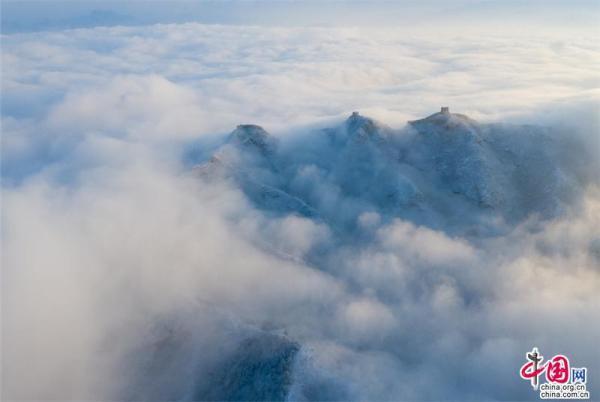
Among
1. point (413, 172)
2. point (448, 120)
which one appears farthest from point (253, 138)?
point (448, 120)

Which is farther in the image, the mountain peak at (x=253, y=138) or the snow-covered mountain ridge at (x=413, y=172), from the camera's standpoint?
the mountain peak at (x=253, y=138)

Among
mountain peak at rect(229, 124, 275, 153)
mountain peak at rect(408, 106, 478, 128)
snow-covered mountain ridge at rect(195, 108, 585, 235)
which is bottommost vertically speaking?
snow-covered mountain ridge at rect(195, 108, 585, 235)

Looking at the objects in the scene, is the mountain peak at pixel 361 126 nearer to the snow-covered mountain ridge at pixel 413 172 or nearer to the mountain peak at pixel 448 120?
the snow-covered mountain ridge at pixel 413 172

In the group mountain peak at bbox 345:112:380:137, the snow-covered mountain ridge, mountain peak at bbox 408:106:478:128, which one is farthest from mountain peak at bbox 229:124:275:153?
mountain peak at bbox 408:106:478:128

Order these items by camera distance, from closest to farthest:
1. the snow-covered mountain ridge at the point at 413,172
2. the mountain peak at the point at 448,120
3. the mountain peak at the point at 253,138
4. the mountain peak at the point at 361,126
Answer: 1. the snow-covered mountain ridge at the point at 413,172
2. the mountain peak at the point at 448,120
3. the mountain peak at the point at 361,126
4. the mountain peak at the point at 253,138

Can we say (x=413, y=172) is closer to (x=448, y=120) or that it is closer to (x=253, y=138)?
(x=448, y=120)

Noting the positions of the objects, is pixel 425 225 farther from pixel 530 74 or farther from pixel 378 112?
pixel 530 74

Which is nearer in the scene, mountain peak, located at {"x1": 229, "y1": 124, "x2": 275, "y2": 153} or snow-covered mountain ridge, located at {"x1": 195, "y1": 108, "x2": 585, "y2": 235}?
snow-covered mountain ridge, located at {"x1": 195, "y1": 108, "x2": 585, "y2": 235}

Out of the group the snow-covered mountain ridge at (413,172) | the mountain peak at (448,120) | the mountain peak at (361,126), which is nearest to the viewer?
the snow-covered mountain ridge at (413,172)

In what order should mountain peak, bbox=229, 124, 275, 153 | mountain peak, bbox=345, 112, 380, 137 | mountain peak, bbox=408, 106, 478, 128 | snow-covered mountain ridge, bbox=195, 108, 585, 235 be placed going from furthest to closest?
Result: mountain peak, bbox=229, 124, 275, 153 < mountain peak, bbox=345, 112, 380, 137 < mountain peak, bbox=408, 106, 478, 128 < snow-covered mountain ridge, bbox=195, 108, 585, 235

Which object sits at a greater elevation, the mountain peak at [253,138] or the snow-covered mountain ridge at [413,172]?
the mountain peak at [253,138]

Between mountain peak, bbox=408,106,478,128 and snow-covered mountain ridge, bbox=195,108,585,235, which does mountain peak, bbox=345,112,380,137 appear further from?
mountain peak, bbox=408,106,478,128

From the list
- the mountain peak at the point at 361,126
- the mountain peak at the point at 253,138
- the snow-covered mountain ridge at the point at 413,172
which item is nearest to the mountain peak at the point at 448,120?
the snow-covered mountain ridge at the point at 413,172
